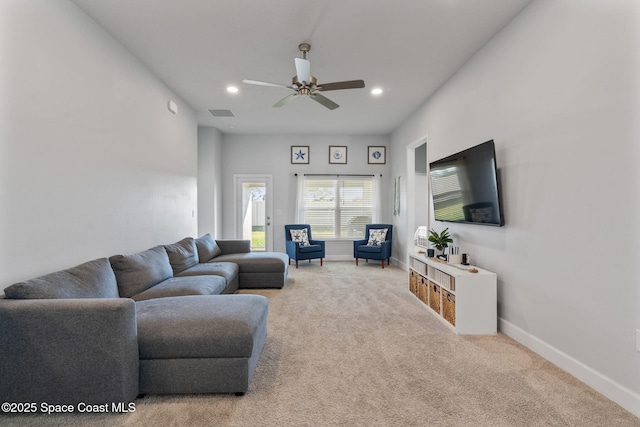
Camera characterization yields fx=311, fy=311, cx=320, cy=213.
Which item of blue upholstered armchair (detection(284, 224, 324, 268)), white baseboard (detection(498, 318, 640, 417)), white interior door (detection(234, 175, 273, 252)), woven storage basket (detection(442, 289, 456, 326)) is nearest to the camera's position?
white baseboard (detection(498, 318, 640, 417))

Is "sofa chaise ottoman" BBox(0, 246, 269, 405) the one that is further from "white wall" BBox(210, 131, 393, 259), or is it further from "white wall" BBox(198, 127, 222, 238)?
"white wall" BBox(210, 131, 393, 259)

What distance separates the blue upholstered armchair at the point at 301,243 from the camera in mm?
6445

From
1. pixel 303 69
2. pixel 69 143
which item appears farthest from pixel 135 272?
pixel 303 69

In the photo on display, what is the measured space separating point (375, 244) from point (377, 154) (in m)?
2.21

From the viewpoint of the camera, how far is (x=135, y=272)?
296 centimetres

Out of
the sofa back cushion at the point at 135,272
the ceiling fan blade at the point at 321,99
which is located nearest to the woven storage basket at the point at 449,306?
the ceiling fan blade at the point at 321,99

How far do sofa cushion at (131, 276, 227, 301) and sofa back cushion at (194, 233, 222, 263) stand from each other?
1.26 meters

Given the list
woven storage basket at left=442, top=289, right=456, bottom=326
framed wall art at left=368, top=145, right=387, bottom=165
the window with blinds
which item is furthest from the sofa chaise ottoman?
framed wall art at left=368, top=145, right=387, bottom=165

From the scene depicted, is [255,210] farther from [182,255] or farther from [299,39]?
[299,39]

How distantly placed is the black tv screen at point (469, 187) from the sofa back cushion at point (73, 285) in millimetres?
3486

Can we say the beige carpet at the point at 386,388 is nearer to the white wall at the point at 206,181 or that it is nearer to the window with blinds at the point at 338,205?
the white wall at the point at 206,181

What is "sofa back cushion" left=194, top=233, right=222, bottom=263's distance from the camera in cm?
470

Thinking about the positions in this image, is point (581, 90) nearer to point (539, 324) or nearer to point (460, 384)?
point (539, 324)

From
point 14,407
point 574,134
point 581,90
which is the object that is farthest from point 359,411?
point 581,90
